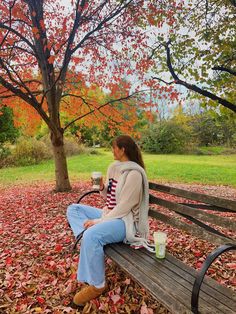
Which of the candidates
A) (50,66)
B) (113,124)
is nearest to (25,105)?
(50,66)

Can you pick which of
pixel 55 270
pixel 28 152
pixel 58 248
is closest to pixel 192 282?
pixel 55 270

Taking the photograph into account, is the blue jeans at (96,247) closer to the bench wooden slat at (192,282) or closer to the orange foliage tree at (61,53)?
the bench wooden slat at (192,282)

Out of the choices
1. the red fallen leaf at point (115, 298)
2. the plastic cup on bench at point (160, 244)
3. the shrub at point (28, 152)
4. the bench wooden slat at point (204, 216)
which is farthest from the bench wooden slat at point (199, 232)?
the shrub at point (28, 152)

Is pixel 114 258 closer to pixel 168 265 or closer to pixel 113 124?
pixel 168 265

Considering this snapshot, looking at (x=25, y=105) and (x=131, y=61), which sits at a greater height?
(x=131, y=61)

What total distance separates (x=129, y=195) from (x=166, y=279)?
38.3 inches

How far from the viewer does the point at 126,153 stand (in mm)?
3482

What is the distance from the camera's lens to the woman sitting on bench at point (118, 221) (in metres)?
2.92

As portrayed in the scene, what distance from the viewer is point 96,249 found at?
2.95 metres

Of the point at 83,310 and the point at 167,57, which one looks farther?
the point at 167,57

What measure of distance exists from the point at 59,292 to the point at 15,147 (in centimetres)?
1986

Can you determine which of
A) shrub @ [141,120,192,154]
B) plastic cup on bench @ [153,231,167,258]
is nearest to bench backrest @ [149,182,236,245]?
plastic cup on bench @ [153,231,167,258]

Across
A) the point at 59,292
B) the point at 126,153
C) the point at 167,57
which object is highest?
the point at 167,57

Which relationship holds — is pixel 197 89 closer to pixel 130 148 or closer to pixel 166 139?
pixel 130 148
